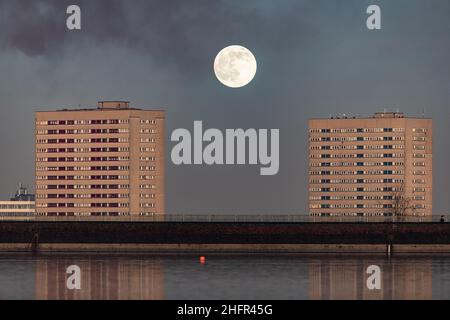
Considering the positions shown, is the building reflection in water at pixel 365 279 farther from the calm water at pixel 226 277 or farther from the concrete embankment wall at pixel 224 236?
the concrete embankment wall at pixel 224 236

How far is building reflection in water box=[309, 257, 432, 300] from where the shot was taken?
10044 centimetres

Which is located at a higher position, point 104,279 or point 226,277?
point 104,279

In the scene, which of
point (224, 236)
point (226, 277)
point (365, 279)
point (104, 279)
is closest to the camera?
point (104, 279)

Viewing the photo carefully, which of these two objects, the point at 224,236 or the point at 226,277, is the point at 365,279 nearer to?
the point at 226,277

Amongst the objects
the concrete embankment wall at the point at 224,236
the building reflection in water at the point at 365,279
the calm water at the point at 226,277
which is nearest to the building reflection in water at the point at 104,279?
the calm water at the point at 226,277

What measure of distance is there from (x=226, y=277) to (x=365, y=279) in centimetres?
1374

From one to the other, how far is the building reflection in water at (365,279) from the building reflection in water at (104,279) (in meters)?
14.5

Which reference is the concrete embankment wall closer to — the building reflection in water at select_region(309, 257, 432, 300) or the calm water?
the calm water

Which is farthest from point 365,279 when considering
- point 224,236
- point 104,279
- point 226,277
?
point 224,236

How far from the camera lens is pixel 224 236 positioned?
180 m
